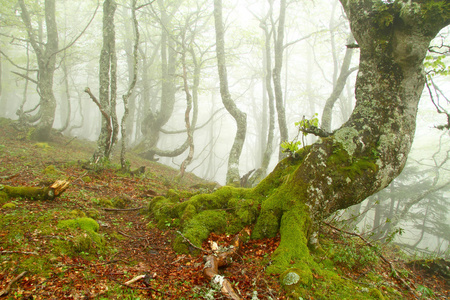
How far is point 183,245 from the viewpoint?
3734 mm

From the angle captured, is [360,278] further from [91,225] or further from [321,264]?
[91,225]

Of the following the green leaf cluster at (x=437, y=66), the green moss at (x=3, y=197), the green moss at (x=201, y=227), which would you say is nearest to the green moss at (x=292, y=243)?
the green moss at (x=201, y=227)

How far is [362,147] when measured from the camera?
4.02 metres

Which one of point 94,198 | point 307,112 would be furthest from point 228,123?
point 94,198

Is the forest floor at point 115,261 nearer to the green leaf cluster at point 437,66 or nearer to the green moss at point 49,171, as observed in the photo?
the green moss at point 49,171

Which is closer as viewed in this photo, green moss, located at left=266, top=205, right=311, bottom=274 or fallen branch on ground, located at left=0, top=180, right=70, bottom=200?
green moss, located at left=266, top=205, right=311, bottom=274

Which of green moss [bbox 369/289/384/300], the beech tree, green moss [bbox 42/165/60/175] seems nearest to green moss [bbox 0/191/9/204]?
green moss [bbox 42/165/60/175]

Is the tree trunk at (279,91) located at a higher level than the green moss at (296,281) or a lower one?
higher

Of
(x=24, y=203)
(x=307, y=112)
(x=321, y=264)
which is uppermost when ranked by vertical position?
(x=307, y=112)

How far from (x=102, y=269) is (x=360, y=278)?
3735 millimetres

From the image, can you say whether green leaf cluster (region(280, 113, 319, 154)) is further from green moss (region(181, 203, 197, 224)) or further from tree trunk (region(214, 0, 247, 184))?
tree trunk (region(214, 0, 247, 184))

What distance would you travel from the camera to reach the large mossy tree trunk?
3771 millimetres

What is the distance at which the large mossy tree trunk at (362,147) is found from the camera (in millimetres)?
3771

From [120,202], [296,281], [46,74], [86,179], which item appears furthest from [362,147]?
[46,74]
